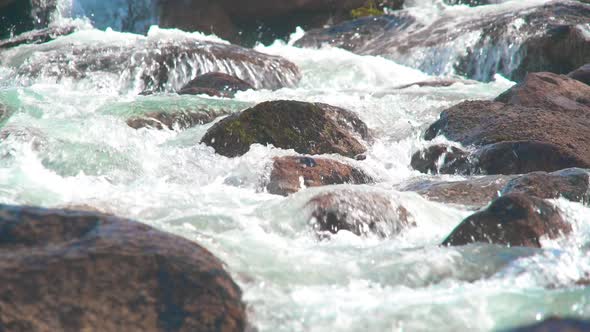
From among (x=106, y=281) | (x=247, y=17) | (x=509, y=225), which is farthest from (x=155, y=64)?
(x=106, y=281)

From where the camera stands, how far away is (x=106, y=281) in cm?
362

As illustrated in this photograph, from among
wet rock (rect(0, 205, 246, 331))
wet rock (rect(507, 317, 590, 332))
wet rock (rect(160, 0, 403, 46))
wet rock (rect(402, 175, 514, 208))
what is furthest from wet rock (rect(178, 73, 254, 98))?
wet rock (rect(507, 317, 590, 332))

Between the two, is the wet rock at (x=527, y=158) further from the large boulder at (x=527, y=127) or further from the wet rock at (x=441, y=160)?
the wet rock at (x=441, y=160)

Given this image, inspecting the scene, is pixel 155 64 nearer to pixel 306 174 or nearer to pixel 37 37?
pixel 37 37

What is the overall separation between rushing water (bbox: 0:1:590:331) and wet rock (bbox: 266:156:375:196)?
118 millimetres

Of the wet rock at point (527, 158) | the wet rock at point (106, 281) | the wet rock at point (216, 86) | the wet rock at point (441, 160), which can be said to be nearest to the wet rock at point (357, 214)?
the wet rock at point (106, 281)

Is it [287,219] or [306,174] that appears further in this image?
[306,174]

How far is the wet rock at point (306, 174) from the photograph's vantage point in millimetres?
7012

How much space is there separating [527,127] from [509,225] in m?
3.42

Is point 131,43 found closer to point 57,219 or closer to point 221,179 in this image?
point 221,179

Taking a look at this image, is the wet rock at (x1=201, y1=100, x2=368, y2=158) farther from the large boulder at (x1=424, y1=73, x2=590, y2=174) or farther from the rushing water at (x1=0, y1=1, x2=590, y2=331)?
the large boulder at (x1=424, y1=73, x2=590, y2=174)

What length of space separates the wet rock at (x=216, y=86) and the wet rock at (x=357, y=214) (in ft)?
18.2

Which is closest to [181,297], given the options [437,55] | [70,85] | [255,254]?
[255,254]

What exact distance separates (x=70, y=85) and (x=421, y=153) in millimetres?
5713
